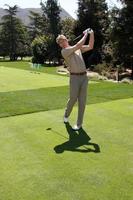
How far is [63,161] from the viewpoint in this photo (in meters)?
5.29

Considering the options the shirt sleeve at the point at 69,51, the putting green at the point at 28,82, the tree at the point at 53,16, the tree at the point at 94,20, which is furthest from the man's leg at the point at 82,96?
the tree at the point at 53,16

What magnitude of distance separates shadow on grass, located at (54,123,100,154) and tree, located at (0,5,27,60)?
5475 cm

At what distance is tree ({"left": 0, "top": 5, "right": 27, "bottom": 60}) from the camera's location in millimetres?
61406

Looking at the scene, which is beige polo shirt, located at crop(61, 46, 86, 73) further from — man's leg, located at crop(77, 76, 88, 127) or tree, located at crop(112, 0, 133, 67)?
tree, located at crop(112, 0, 133, 67)

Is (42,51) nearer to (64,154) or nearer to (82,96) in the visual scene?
(82,96)

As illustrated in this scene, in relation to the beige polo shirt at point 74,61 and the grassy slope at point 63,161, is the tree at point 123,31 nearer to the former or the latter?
the grassy slope at point 63,161

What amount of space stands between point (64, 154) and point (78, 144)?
0.63 m

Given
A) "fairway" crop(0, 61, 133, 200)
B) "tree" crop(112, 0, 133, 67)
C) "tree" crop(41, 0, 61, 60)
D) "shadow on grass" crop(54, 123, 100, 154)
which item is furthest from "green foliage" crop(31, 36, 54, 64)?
"shadow on grass" crop(54, 123, 100, 154)

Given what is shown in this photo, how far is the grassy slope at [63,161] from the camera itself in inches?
167

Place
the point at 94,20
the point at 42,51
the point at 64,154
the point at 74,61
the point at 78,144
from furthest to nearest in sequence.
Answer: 1. the point at 42,51
2. the point at 94,20
3. the point at 74,61
4. the point at 78,144
5. the point at 64,154

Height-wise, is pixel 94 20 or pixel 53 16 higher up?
pixel 53 16

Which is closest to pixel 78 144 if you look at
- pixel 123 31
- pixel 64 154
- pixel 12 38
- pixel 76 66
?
pixel 64 154

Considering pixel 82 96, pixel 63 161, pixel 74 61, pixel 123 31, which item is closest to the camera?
pixel 63 161

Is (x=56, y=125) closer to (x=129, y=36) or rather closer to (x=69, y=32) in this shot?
(x=129, y=36)
